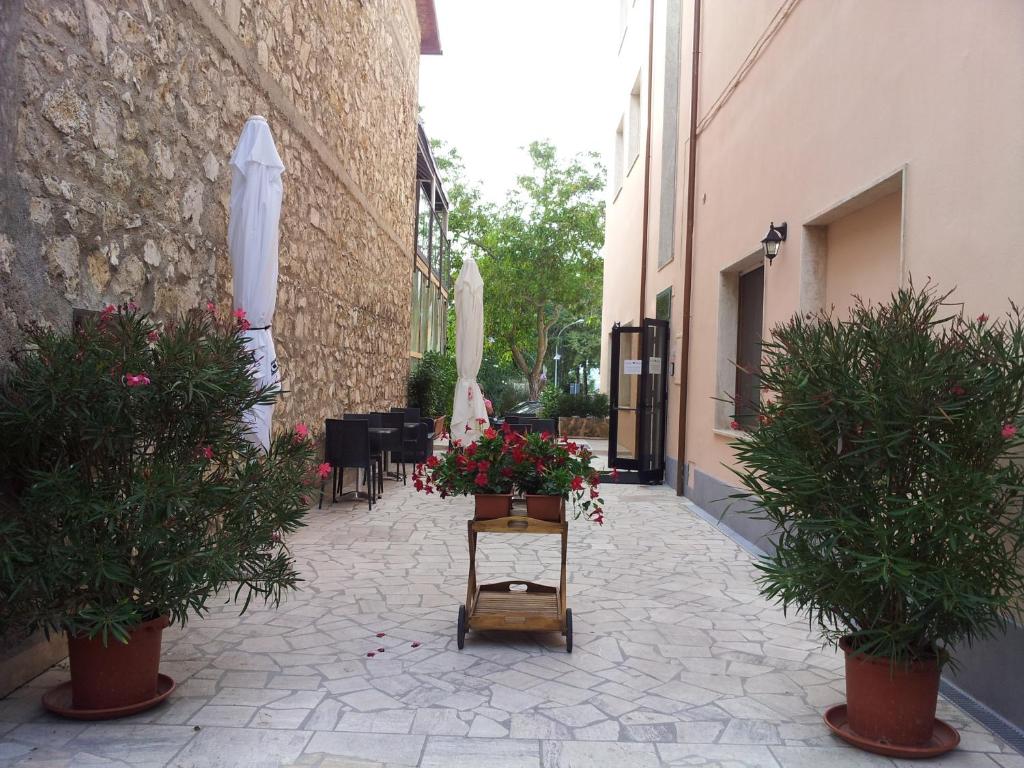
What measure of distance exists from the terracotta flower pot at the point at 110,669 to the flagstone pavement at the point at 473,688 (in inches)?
3.5

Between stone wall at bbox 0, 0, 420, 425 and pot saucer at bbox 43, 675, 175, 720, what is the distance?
1.31 m

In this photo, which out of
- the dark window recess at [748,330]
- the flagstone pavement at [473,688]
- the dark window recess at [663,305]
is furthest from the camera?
the dark window recess at [663,305]

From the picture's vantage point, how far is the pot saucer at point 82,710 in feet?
9.74

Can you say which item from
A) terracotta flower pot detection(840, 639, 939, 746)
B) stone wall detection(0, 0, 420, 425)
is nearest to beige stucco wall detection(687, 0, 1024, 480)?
terracotta flower pot detection(840, 639, 939, 746)

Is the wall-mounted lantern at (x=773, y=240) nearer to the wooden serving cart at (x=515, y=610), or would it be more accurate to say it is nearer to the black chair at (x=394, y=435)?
the wooden serving cart at (x=515, y=610)

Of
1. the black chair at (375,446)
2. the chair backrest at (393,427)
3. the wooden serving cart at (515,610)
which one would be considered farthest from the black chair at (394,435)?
the wooden serving cart at (515,610)

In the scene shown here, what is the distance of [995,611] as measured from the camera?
106 inches

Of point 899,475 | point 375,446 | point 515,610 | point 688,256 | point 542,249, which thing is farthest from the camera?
point 542,249

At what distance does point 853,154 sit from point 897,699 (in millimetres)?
3357

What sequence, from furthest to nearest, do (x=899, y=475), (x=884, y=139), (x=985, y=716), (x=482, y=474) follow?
(x=884, y=139) → (x=482, y=474) → (x=985, y=716) → (x=899, y=475)

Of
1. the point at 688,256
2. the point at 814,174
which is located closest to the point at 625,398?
the point at 688,256

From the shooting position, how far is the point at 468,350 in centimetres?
952

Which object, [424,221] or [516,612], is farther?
[424,221]

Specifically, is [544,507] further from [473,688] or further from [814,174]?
[814,174]
